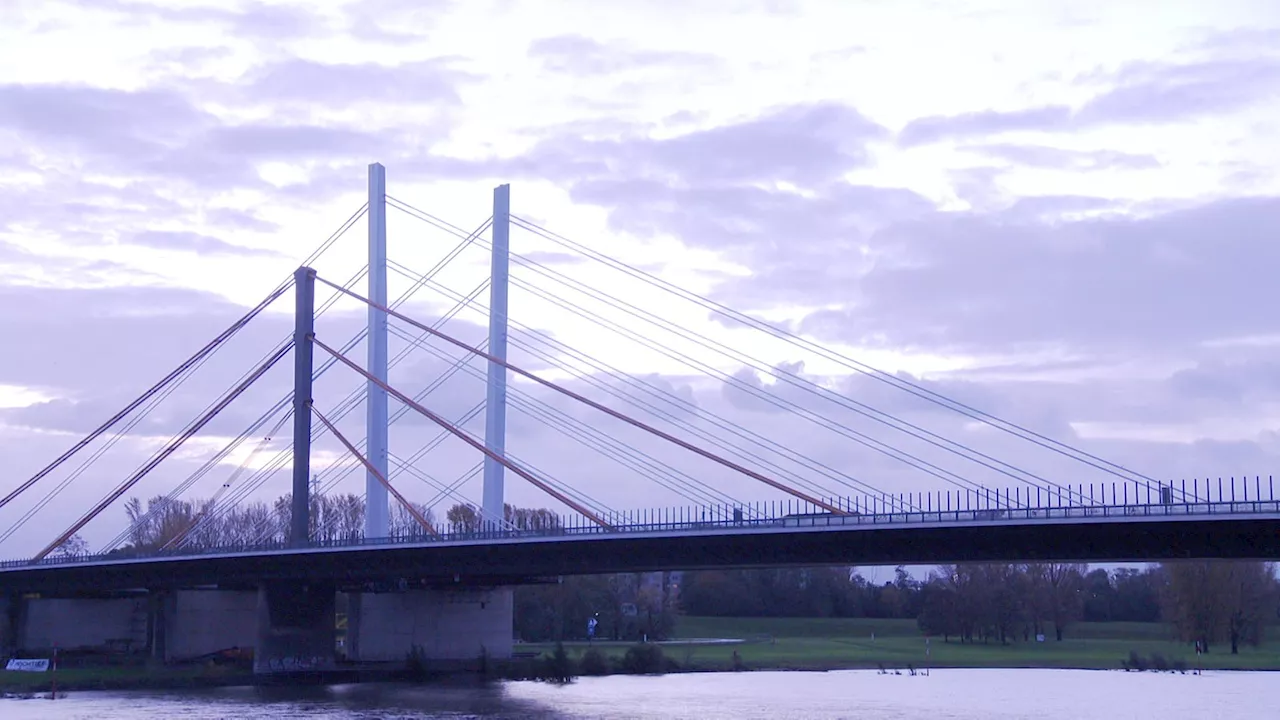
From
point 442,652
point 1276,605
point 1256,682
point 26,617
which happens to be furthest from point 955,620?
point 26,617

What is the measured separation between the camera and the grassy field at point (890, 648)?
8038cm

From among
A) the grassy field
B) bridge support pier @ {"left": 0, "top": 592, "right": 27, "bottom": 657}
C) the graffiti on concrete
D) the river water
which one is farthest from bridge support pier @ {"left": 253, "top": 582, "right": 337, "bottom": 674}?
the grassy field

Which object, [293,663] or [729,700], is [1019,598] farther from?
[293,663]

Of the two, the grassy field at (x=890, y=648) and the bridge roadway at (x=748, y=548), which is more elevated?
the bridge roadway at (x=748, y=548)

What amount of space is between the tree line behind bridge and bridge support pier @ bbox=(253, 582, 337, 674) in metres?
3.45

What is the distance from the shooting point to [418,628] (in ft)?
237

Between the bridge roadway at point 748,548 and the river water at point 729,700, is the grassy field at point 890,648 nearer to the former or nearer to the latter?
the river water at point 729,700

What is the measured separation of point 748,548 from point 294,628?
26325mm

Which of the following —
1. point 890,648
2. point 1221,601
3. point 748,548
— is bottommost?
point 890,648

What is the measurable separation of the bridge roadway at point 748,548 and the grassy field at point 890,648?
21.9 m

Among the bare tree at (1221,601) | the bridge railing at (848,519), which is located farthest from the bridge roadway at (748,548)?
the bare tree at (1221,601)

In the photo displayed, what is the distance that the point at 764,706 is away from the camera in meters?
51.1

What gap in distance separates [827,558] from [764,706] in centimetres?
709

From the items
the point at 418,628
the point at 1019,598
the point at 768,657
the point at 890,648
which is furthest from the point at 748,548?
the point at 1019,598
